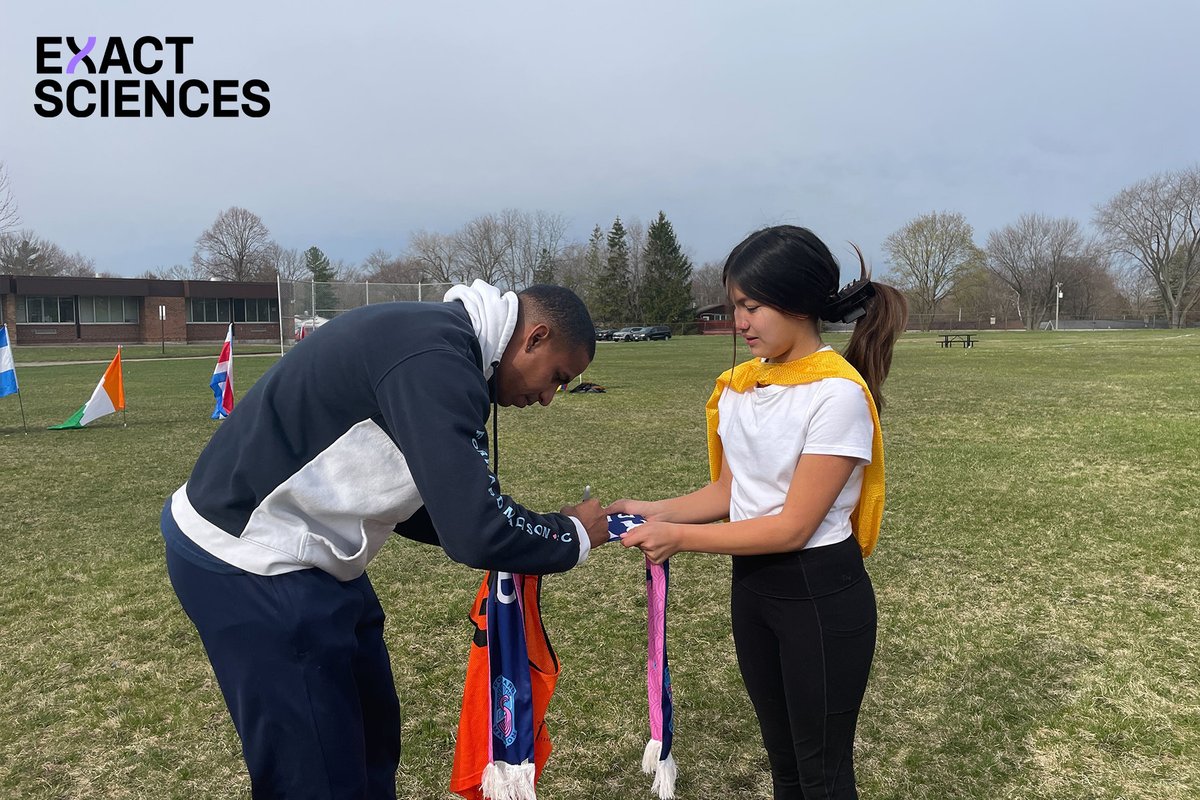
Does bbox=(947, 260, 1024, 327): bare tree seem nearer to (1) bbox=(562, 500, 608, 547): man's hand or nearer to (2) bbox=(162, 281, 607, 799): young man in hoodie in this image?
(1) bbox=(562, 500, 608, 547): man's hand

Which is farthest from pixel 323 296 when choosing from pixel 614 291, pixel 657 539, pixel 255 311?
pixel 614 291

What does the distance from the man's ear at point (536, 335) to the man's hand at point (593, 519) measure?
1.62ft

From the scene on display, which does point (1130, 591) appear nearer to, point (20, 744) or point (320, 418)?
point (320, 418)

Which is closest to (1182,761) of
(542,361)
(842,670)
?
(842,670)

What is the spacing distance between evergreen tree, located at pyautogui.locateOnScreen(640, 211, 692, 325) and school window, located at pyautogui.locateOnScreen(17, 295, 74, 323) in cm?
4592

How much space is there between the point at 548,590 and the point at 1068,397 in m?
13.7

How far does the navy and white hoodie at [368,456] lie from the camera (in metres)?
1.66

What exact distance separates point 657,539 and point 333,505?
0.86 meters

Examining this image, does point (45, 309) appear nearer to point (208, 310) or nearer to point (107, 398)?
point (208, 310)

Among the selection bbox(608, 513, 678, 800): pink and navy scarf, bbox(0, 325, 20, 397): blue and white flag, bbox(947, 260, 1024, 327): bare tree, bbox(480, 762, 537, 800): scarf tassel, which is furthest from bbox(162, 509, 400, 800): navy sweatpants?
bbox(947, 260, 1024, 327): bare tree

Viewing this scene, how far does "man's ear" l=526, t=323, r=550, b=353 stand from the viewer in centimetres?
199

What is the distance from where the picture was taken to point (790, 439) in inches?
79.2

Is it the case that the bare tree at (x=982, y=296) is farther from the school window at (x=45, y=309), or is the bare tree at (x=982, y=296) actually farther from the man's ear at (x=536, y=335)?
the man's ear at (x=536, y=335)

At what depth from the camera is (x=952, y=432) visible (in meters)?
11.3
